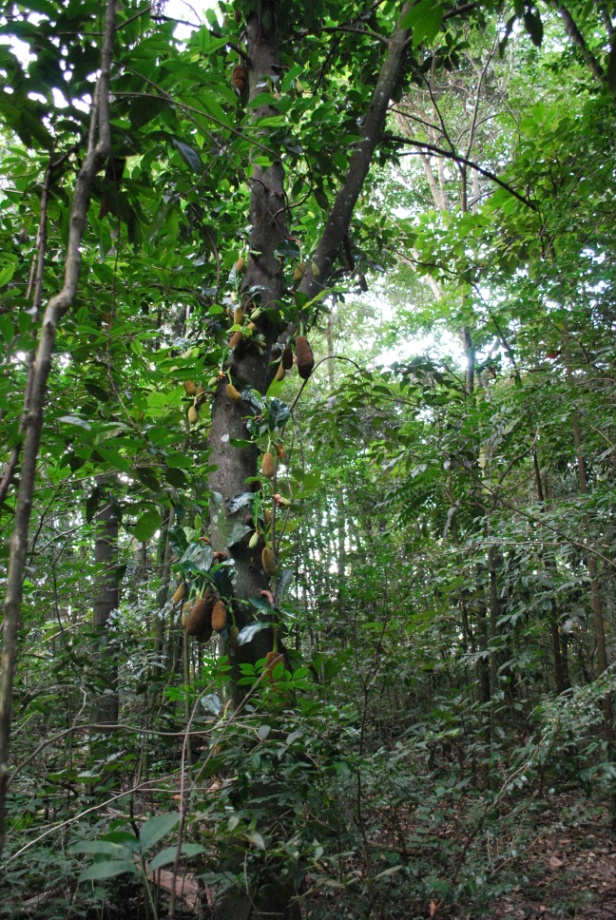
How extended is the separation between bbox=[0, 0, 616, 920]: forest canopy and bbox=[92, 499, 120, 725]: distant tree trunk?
0.11m

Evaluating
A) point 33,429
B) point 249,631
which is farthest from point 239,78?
point 33,429

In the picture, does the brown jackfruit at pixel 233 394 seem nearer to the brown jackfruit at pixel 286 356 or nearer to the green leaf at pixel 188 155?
the brown jackfruit at pixel 286 356

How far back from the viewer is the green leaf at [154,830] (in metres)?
0.86

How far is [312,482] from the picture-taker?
195cm

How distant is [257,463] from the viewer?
2.60 metres

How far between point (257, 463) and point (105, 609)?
357 cm

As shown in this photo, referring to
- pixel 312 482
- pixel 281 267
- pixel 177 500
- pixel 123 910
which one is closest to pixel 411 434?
pixel 281 267

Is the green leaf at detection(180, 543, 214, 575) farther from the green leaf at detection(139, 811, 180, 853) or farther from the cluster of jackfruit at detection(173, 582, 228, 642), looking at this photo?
the green leaf at detection(139, 811, 180, 853)

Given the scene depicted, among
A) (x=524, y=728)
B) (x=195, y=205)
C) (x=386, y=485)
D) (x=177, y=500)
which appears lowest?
(x=524, y=728)

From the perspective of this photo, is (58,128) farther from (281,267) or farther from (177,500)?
(281,267)

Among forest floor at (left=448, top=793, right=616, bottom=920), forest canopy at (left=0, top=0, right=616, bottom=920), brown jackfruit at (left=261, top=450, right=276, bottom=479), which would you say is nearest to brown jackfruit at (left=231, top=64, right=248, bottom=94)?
forest canopy at (left=0, top=0, right=616, bottom=920)

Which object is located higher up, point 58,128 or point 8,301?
point 58,128

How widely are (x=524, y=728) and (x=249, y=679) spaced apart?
3493 mm

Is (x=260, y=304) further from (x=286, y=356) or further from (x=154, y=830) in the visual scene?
(x=154, y=830)
